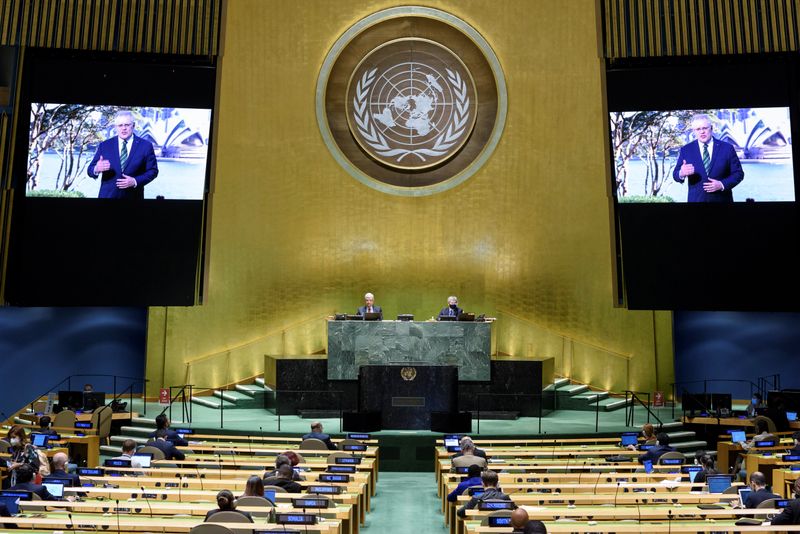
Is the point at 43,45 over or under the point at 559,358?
over

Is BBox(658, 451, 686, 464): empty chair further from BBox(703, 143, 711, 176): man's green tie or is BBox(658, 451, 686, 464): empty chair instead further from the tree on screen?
the tree on screen

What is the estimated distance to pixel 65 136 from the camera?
57.8ft

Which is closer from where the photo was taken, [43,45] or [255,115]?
[43,45]

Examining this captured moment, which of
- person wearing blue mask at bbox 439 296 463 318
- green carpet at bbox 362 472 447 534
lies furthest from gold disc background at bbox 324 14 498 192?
green carpet at bbox 362 472 447 534

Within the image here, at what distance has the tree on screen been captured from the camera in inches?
687

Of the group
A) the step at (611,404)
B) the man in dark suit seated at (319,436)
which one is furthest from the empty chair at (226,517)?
the step at (611,404)

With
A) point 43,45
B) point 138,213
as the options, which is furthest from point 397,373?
point 43,45

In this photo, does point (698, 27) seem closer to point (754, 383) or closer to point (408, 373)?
point (754, 383)

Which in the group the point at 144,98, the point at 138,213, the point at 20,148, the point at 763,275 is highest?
the point at 144,98

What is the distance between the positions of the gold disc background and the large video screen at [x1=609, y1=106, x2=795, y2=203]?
113 inches

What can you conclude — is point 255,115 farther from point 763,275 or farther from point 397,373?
point 763,275

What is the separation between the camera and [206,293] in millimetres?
18422

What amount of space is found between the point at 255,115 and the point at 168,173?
232 centimetres

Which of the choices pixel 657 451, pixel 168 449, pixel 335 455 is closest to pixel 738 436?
pixel 657 451
